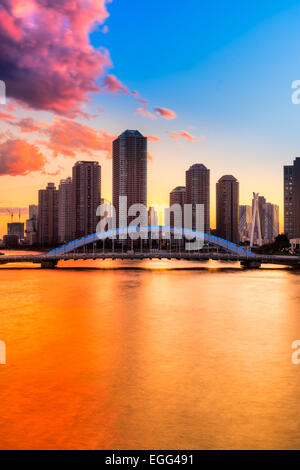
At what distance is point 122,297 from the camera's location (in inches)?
1460

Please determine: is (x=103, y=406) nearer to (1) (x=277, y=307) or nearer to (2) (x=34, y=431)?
(2) (x=34, y=431)

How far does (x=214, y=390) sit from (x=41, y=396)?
4.37m

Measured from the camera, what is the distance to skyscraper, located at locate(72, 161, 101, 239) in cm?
18912

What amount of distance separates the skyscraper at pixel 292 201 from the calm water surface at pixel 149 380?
13163 cm

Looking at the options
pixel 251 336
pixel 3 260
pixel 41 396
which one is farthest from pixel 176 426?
pixel 3 260

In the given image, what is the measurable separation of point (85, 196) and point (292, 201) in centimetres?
8297

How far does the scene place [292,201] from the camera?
537 ft

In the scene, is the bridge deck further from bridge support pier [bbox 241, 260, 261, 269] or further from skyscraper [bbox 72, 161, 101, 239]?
skyscraper [bbox 72, 161, 101, 239]

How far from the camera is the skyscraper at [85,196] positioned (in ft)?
620

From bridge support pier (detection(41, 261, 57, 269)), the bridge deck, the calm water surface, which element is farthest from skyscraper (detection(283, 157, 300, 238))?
the calm water surface

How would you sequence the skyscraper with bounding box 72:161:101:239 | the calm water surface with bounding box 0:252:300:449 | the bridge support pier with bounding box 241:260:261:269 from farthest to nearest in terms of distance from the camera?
the skyscraper with bounding box 72:161:101:239
the bridge support pier with bounding box 241:260:261:269
the calm water surface with bounding box 0:252:300:449

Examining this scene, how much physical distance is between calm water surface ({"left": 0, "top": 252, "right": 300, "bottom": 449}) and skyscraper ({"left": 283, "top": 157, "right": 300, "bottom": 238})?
132m

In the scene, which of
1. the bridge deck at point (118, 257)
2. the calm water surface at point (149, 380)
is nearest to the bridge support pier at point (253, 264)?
the bridge deck at point (118, 257)

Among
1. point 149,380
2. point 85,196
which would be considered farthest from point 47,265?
point 85,196
